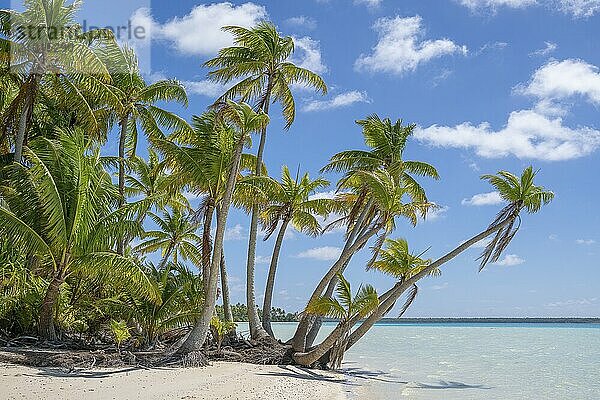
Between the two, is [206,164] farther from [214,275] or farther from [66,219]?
[66,219]

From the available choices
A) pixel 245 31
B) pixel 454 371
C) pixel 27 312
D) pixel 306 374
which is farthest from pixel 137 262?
pixel 454 371

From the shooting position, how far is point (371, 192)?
1970 cm

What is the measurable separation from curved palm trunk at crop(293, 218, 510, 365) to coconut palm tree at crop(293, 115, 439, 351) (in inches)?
53.9

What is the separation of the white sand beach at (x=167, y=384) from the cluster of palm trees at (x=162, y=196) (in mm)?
2261

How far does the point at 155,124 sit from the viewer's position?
22891 mm

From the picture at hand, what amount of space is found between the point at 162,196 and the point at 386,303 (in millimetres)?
7276

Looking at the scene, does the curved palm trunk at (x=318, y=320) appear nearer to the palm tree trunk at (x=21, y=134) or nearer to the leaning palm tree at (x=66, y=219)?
the leaning palm tree at (x=66, y=219)

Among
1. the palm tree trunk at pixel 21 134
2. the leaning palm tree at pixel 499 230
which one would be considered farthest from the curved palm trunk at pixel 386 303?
the palm tree trunk at pixel 21 134

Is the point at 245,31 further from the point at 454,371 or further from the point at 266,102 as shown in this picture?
the point at 454,371

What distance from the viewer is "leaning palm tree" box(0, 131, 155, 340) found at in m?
14.9

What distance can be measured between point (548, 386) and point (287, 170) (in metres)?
11.4

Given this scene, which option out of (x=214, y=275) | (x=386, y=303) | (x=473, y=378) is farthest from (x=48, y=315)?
(x=473, y=378)

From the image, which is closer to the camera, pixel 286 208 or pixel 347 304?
pixel 347 304

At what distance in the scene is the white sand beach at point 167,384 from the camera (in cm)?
1098
